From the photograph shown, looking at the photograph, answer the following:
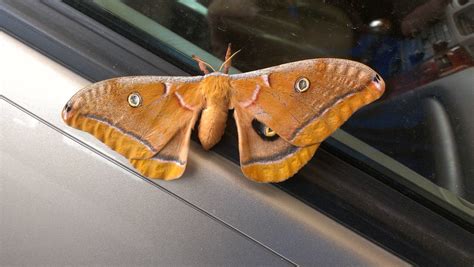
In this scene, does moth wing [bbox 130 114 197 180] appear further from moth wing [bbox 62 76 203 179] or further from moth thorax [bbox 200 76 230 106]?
moth thorax [bbox 200 76 230 106]

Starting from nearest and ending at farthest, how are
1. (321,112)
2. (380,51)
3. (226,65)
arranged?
(321,112)
(226,65)
(380,51)

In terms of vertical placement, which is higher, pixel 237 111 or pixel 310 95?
pixel 310 95

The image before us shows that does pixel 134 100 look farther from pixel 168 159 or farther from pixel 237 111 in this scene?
pixel 237 111

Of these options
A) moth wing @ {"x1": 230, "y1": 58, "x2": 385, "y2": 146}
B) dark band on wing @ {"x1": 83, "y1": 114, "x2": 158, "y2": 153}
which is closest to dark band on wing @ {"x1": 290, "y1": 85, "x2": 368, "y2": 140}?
moth wing @ {"x1": 230, "y1": 58, "x2": 385, "y2": 146}

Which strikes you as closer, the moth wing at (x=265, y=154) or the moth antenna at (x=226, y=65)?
the moth wing at (x=265, y=154)

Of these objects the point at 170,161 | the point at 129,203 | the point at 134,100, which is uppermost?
the point at 134,100

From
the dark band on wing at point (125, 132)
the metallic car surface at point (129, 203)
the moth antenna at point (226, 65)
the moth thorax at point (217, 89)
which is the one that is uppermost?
the moth antenna at point (226, 65)

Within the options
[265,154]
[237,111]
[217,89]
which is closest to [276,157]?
[265,154]

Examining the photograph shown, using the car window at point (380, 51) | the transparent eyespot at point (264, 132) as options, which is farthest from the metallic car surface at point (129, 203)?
the car window at point (380, 51)

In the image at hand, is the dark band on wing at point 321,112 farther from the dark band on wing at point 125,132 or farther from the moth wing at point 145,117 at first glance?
the dark band on wing at point 125,132
